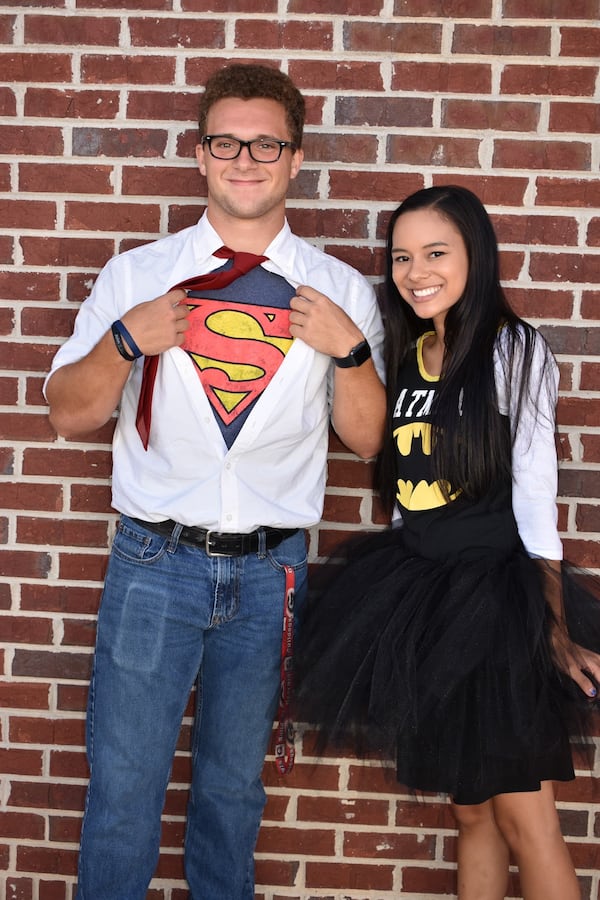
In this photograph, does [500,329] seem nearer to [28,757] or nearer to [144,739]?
[144,739]

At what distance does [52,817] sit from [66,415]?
4.65 feet

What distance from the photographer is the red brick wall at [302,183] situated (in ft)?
8.73

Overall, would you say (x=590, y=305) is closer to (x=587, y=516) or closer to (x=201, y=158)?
(x=587, y=516)

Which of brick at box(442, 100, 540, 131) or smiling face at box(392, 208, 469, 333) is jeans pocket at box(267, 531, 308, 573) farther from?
brick at box(442, 100, 540, 131)

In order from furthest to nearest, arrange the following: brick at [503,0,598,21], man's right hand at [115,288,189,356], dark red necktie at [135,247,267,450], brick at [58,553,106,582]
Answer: brick at [58,553,106,582], brick at [503,0,598,21], dark red necktie at [135,247,267,450], man's right hand at [115,288,189,356]

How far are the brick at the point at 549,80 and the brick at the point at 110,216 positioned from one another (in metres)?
1.13

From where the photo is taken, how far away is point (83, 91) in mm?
2705

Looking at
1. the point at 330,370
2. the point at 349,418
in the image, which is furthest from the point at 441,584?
the point at 330,370

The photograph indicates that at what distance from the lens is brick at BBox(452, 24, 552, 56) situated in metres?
2.65

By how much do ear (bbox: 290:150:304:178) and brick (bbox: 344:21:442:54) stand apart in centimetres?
44

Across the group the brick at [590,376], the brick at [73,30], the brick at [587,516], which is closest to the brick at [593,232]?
the brick at [590,376]

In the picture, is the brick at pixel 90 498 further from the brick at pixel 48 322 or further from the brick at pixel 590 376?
the brick at pixel 590 376

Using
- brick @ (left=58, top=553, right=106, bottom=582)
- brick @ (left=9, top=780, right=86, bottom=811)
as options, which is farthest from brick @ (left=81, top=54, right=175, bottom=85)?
brick @ (left=9, top=780, right=86, bottom=811)

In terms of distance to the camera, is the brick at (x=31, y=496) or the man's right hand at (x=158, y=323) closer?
the man's right hand at (x=158, y=323)
